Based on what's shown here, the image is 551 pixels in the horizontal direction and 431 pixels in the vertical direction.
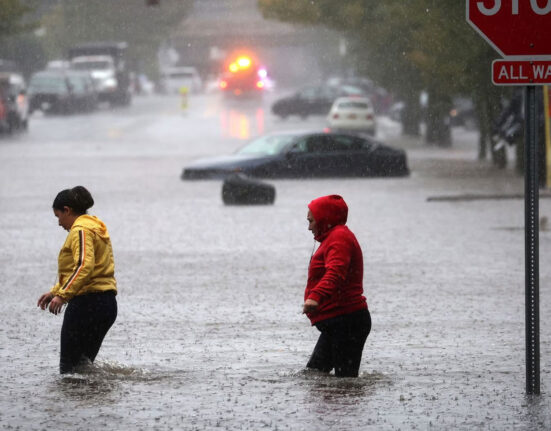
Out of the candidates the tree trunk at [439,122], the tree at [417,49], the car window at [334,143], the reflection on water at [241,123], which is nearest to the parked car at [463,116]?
the tree at [417,49]

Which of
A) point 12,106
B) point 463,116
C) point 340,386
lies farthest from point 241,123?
point 340,386

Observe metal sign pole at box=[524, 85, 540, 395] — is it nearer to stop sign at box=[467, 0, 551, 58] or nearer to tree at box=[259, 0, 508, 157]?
stop sign at box=[467, 0, 551, 58]

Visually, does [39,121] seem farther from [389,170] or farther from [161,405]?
[161,405]

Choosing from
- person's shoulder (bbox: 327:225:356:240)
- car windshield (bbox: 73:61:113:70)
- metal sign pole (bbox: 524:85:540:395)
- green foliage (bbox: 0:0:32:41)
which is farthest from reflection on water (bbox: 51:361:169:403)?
car windshield (bbox: 73:61:113:70)

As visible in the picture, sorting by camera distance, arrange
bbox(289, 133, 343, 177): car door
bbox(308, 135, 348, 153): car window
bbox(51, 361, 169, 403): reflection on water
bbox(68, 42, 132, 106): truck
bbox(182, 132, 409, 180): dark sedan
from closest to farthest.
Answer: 1. bbox(51, 361, 169, 403): reflection on water
2. bbox(182, 132, 409, 180): dark sedan
3. bbox(289, 133, 343, 177): car door
4. bbox(308, 135, 348, 153): car window
5. bbox(68, 42, 132, 106): truck

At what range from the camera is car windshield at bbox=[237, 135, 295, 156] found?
28.5 m

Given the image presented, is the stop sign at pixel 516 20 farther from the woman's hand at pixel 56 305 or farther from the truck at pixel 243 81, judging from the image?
the truck at pixel 243 81

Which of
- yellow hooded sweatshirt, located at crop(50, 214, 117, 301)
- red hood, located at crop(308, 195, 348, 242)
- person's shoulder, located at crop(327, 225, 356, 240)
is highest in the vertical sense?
red hood, located at crop(308, 195, 348, 242)

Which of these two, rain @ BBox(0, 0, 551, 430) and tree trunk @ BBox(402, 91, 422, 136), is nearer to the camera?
rain @ BBox(0, 0, 551, 430)

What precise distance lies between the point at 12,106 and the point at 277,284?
119 ft

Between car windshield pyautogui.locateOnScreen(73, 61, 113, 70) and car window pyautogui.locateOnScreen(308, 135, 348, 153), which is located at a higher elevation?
car windshield pyautogui.locateOnScreen(73, 61, 113, 70)

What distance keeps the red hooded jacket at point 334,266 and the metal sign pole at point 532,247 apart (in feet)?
3.18

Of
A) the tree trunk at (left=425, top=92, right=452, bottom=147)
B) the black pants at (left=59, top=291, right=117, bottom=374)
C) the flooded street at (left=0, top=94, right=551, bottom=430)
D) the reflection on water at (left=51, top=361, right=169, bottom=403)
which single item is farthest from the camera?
the tree trunk at (left=425, top=92, right=452, bottom=147)

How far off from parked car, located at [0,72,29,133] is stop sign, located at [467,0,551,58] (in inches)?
1564
